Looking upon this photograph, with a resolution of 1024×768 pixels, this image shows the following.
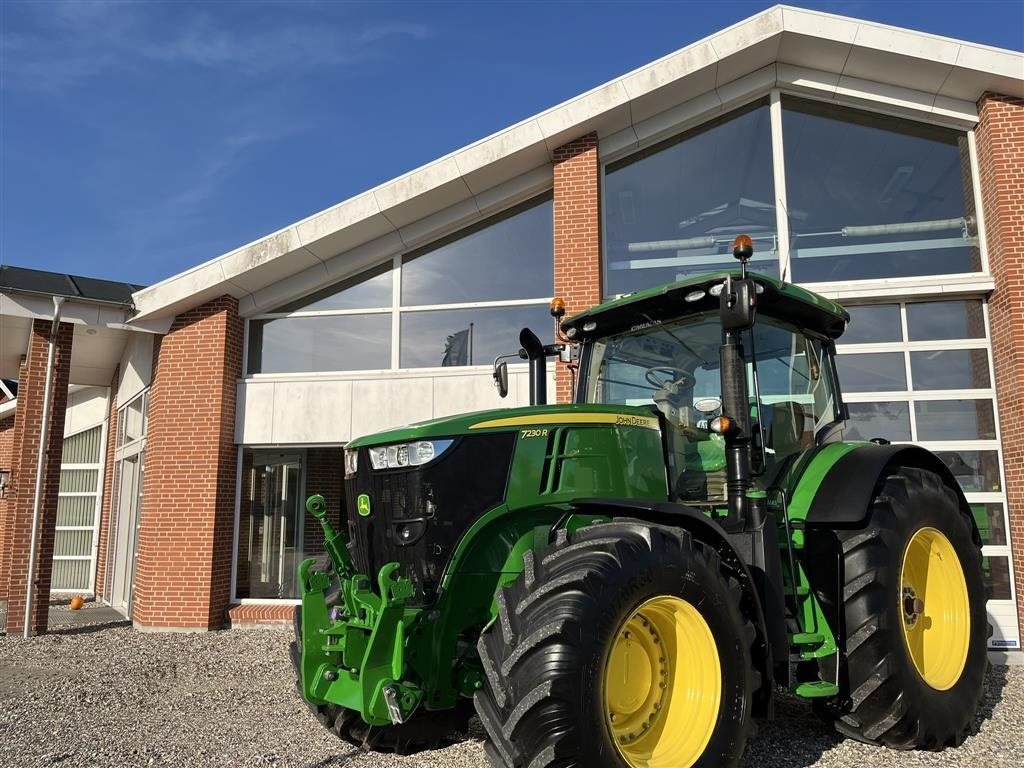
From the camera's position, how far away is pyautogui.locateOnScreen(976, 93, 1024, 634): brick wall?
24.5 ft

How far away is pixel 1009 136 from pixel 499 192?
545cm

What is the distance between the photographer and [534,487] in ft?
12.1

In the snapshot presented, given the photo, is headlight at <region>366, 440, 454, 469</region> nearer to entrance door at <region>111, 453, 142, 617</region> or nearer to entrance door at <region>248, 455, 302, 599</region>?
entrance door at <region>248, 455, 302, 599</region>

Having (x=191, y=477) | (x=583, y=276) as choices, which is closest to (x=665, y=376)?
(x=583, y=276)

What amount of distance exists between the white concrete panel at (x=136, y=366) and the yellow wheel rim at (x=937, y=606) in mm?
8841

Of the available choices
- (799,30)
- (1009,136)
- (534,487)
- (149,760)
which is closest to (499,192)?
(799,30)

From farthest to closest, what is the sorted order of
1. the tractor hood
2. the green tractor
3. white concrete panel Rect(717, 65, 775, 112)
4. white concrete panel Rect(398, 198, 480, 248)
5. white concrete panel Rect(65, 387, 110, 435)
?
white concrete panel Rect(65, 387, 110, 435) → white concrete panel Rect(398, 198, 480, 248) → white concrete panel Rect(717, 65, 775, 112) → the tractor hood → the green tractor

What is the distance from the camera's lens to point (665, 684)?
11.1ft

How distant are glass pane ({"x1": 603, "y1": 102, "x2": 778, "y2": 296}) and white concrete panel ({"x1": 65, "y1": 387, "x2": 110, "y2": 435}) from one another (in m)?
9.64

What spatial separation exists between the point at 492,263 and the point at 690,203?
2.45 meters

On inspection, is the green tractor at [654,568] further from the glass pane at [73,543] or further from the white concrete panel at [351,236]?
the glass pane at [73,543]

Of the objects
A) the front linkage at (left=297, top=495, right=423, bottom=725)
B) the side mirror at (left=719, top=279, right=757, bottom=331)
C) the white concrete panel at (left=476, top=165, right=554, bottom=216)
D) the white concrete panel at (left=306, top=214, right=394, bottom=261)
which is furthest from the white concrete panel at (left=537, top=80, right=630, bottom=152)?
the front linkage at (left=297, top=495, right=423, bottom=725)

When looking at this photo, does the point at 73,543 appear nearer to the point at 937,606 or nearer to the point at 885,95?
the point at 937,606

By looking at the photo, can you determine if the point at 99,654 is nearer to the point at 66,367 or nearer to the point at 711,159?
the point at 66,367
